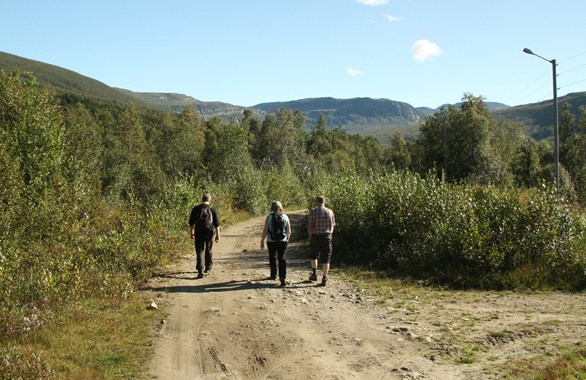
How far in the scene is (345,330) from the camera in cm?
811

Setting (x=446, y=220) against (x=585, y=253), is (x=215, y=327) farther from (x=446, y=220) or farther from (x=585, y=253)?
(x=585, y=253)

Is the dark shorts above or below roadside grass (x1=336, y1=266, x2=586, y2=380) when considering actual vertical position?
above

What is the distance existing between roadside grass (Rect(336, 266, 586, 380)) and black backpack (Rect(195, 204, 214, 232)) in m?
3.83

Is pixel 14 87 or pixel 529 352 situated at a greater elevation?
pixel 14 87

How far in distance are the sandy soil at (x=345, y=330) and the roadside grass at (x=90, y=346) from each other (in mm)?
336

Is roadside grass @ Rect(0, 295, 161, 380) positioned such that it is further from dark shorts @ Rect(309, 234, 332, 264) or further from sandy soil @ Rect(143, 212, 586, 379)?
dark shorts @ Rect(309, 234, 332, 264)

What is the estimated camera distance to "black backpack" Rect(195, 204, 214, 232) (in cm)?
1189

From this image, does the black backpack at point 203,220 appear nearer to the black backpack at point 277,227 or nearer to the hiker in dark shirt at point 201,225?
the hiker in dark shirt at point 201,225

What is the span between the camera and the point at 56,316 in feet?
25.0

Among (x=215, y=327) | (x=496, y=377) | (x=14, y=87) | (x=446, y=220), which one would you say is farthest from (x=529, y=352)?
(x=14, y=87)

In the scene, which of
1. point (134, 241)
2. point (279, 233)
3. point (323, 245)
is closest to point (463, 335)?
point (323, 245)

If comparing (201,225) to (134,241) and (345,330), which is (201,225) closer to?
(134,241)

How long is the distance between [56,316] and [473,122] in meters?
45.9

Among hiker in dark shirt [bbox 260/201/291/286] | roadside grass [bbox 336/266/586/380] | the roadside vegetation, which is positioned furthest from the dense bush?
hiker in dark shirt [bbox 260/201/291/286]
